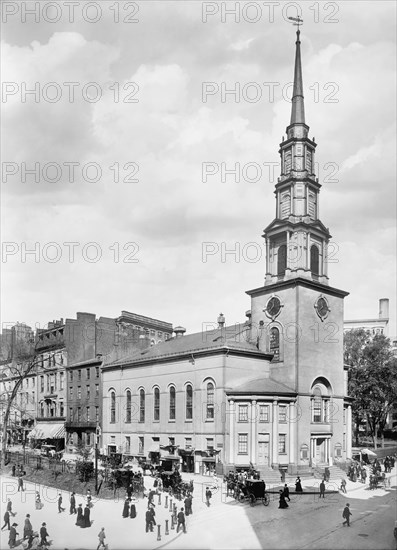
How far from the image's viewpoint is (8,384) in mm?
90125

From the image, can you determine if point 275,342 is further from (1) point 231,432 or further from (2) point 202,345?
(1) point 231,432

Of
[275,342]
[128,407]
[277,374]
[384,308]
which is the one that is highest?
[384,308]

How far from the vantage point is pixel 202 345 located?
2208 inches

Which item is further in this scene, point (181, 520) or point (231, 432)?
A: point (231, 432)

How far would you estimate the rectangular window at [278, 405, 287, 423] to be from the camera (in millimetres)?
50906

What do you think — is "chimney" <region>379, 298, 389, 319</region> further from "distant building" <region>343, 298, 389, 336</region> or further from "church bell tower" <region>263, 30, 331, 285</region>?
"church bell tower" <region>263, 30, 331, 285</region>

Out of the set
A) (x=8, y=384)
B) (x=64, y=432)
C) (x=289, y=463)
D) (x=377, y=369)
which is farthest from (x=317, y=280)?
(x=8, y=384)

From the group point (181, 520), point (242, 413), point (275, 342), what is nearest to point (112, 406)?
point (242, 413)

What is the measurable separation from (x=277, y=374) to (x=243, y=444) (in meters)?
7.71

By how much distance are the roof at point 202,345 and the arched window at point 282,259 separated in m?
7.39

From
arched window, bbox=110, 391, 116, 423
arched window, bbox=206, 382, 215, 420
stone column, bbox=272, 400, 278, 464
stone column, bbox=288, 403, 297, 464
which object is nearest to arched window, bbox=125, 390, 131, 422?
arched window, bbox=110, 391, 116, 423

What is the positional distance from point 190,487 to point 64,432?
125 ft

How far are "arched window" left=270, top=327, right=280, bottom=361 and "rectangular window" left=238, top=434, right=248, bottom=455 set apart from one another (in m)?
8.34

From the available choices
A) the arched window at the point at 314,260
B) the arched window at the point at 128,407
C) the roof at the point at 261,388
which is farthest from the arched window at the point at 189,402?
the arched window at the point at 314,260
